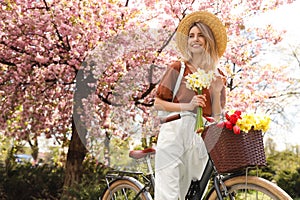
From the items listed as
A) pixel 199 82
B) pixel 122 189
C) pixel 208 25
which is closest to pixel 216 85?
pixel 199 82

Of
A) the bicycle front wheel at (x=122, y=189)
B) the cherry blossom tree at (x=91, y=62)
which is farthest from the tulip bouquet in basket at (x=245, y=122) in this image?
the cherry blossom tree at (x=91, y=62)

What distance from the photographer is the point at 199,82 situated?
2645 mm

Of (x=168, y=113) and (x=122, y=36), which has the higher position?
(x=122, y=36)

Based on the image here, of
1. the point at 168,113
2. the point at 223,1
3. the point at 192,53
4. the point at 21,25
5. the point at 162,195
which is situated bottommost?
the point at 162,195

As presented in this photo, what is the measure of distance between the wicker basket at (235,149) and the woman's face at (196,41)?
1.80 feet

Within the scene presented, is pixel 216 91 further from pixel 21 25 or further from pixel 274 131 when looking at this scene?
pixel 274 131

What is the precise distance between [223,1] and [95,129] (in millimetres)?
2418

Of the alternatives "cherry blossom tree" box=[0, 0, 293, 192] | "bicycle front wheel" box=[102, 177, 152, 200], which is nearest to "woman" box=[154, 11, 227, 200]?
"bicycle front wheel" box=[102, 177, 152, 200]

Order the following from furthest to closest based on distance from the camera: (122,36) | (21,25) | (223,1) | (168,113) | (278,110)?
(278,110) → (223,1) → (21,25) → (122,36) → (168,113)

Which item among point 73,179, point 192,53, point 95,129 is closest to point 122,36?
point 95,129

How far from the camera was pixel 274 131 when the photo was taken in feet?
41.5

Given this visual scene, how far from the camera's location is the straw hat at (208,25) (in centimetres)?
295

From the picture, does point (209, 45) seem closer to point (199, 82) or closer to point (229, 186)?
point (199, 82)

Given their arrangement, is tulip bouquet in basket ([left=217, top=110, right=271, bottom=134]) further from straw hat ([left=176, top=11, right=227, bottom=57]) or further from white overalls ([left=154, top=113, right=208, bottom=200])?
straw hat ([left=176, top=11, right=227, bottom=57])
